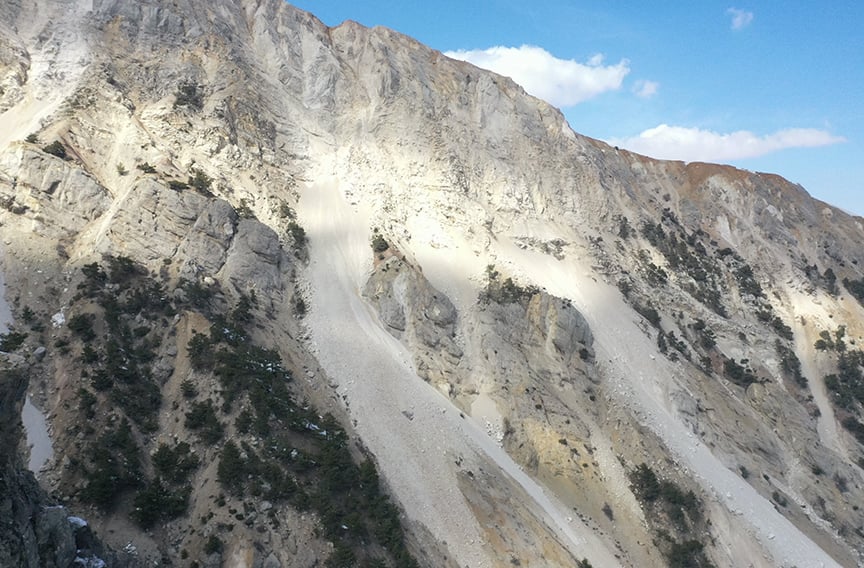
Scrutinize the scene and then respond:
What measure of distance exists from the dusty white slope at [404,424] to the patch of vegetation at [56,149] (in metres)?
19.3

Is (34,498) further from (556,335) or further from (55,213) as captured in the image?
(556,335)

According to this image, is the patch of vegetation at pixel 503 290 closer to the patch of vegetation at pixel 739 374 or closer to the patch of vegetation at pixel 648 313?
the patch of vegetation at pixel 648 313

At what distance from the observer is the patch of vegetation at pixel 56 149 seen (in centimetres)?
3866

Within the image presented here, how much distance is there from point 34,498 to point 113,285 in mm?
21619

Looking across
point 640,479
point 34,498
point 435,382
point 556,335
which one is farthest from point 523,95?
point 34,498

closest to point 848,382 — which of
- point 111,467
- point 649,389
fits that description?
point 649,389

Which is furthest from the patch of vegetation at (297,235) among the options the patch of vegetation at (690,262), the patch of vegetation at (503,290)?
the patch of vegetation at (690,262)

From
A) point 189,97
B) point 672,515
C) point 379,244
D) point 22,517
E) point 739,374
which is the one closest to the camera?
point 22,517

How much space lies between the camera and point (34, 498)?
1550 cm

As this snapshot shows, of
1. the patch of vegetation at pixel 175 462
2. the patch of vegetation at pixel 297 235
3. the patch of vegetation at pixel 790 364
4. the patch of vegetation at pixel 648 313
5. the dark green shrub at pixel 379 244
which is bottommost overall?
the patch of vegetation at pixel 175 462

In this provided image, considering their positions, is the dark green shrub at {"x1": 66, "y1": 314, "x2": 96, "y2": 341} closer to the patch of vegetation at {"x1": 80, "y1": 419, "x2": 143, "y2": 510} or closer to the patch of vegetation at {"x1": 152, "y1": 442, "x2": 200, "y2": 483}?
the patch of vegetation at {"x1": 80, "y1": 419, "x2": 143, "y2": 510}

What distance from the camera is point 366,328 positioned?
42.4 m

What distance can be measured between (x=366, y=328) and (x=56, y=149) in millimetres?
25785

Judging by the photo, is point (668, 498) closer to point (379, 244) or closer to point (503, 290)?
point (503, 290)
